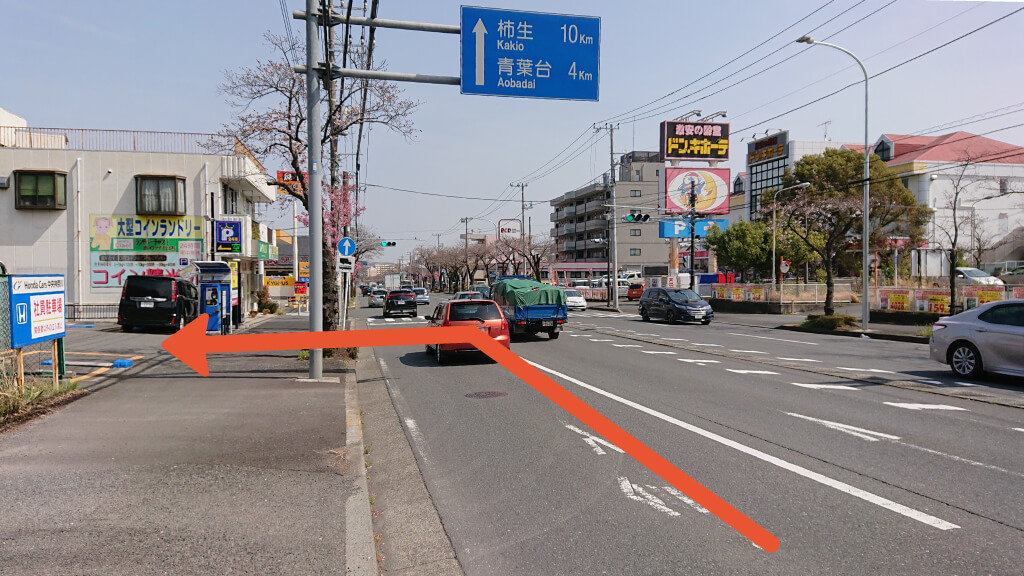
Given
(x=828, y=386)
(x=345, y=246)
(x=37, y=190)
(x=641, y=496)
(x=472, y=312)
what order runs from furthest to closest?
1. (x=37, y=190)
2. (x=345, y=246)
3. (x=472, y=312)
4. (x=828, y=386)
5. (x=641, y=496)

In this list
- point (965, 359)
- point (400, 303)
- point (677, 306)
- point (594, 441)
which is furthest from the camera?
point (400, 303)

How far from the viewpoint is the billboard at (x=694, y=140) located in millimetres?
63531

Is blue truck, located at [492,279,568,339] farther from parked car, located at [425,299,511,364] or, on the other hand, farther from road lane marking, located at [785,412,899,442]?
road lane marking, located at [785,412,899,442]

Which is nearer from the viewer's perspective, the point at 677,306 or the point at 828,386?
the point at 828,386

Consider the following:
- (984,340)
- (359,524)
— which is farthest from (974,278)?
(359,524)

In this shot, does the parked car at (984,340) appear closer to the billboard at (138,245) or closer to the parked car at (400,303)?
the parked car at (400,303)

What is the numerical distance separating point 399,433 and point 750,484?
4.55 m

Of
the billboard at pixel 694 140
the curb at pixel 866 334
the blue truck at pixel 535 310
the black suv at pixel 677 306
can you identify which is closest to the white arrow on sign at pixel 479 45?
the blue truck at pixel 535 310

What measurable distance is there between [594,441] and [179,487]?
4457mm

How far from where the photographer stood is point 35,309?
31.3 ft

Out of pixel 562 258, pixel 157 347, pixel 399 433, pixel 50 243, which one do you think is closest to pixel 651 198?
pixel 562 258

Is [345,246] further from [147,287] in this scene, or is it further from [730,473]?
[730,473]

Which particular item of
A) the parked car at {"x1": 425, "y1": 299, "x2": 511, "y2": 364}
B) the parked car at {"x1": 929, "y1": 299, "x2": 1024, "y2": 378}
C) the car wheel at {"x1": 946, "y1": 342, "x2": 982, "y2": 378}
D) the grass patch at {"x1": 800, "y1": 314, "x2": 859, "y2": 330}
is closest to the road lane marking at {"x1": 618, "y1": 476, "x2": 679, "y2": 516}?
the parked car at {"x1": 425, "y1": 299, "x2": 511, "y2": 364}
